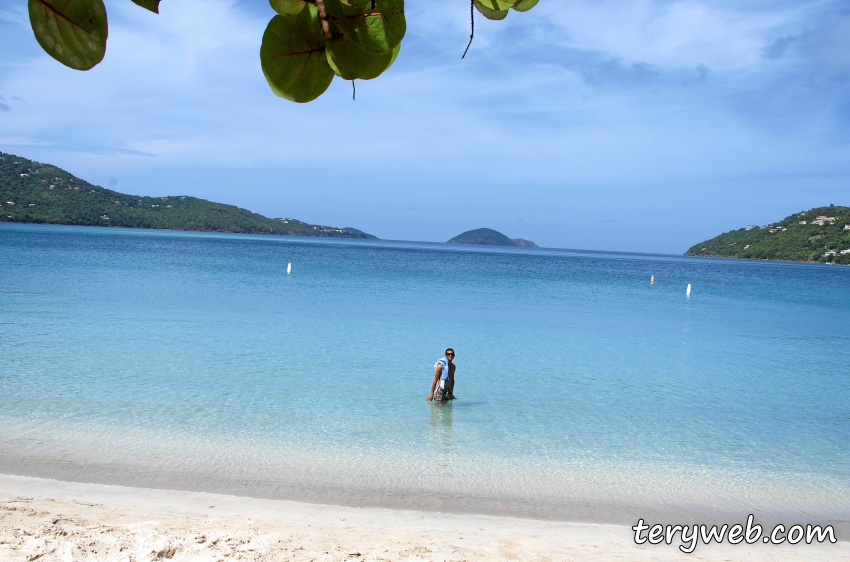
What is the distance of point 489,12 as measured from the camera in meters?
0.52

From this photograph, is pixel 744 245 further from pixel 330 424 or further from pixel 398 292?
pixel 330 424

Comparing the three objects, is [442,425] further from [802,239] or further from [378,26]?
[802,239]

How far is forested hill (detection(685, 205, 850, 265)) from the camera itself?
111500 millimetres

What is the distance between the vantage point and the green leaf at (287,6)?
44 centimetres

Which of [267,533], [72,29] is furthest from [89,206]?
[72,29]

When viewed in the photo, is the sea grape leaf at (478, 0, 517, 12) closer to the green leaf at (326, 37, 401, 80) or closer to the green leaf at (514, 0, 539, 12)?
the green leaf at (514, 0, 539, 12)

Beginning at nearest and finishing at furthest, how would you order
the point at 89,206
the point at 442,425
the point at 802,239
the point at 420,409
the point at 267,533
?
the point at 267,533 < the point at 442,425 < the point at 420,409 < the point at 89,206 < the point at 802,239

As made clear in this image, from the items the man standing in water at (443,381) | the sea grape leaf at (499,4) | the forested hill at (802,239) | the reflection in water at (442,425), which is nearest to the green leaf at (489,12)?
the sea grape leaf at (499,4)

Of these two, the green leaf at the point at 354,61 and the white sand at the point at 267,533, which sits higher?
the green leaf at the point at 354,61

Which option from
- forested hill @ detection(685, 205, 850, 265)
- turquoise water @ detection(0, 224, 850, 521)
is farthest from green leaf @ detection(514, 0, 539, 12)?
forested hill @ detection(685, 205, 850, 265)

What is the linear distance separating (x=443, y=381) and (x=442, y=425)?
0.95 m

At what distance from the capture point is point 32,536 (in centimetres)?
471

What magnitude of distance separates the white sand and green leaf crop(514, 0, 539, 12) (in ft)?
16.5

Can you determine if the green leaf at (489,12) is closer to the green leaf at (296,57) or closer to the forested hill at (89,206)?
the green leaf at (296,57)
